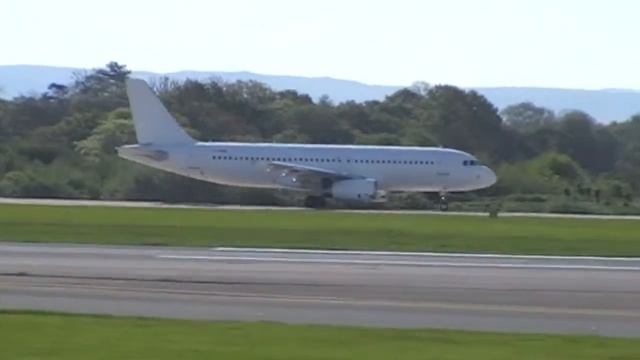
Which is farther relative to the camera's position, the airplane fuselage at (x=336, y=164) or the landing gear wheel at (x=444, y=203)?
the airplane fuselage at (x=336, y=164)

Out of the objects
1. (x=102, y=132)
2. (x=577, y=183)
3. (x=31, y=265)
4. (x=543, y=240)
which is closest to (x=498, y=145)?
(x=577, y=183)

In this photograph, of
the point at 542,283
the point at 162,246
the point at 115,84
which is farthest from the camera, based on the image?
the point at 115,84

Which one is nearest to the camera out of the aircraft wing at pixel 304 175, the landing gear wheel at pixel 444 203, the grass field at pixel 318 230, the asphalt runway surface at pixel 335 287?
the asphalt runway surface at pixel 335 287

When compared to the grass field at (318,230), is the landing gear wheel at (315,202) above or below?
below

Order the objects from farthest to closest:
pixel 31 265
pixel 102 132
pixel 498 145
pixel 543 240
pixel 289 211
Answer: pixel 498 145
pixel 102 132
pixel 289 211
pixel 543 240
pixel 31 265

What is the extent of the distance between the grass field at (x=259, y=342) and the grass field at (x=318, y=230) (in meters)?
16.9

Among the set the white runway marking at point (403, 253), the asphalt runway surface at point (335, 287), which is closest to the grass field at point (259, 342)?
the asphalt runway surface at point (335, 287)

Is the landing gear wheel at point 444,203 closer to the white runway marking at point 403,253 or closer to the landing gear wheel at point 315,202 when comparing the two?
the landing gear wheel at point 315,202

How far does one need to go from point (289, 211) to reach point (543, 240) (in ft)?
61.1

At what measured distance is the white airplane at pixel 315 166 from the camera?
2384 inches

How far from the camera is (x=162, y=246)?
32.6 meters

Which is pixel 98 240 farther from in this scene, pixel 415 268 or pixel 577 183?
pixel 577 183

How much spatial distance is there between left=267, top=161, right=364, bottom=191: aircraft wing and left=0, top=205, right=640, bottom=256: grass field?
6775mm

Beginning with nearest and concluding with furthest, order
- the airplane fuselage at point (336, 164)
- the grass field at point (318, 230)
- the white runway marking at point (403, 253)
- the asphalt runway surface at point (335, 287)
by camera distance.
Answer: the asphalt runway surface at point (335, 287) → the white runway marking at point (403, 253) → the grass field at point (318, 230) → the airplane fuselage at point (336, 164)
